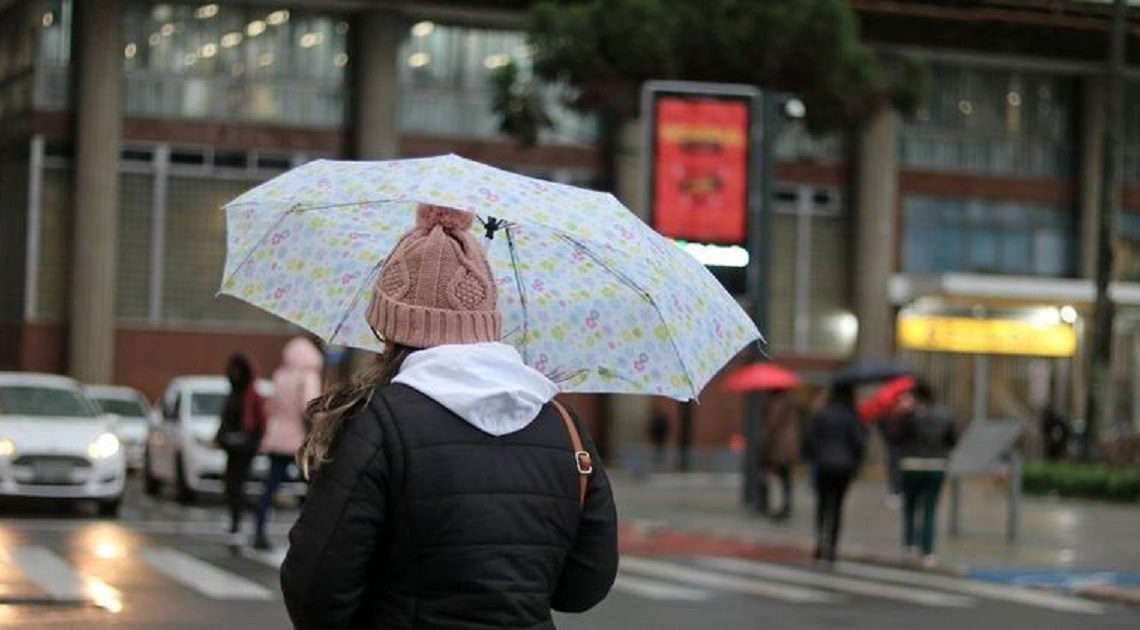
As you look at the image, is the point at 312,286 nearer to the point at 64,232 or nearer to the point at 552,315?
the point at 552,315

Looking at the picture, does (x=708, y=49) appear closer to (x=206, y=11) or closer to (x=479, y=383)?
(x=206, y=11)

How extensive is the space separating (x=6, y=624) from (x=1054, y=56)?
1621 inches

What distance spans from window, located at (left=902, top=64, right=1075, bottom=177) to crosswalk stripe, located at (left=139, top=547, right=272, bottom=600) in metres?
34.3

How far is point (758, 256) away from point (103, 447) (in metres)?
10.2

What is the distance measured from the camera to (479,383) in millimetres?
4461

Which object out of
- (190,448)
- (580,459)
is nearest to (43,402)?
(190,448)

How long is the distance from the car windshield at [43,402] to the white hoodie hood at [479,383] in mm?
21303

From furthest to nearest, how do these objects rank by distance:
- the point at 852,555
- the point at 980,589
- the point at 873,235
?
the point at 873,235, the point at 852,555, the point at 980,589

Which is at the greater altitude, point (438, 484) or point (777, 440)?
point (438, 484)

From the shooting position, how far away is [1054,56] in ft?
168

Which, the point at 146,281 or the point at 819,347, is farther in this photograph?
the point at 819,347

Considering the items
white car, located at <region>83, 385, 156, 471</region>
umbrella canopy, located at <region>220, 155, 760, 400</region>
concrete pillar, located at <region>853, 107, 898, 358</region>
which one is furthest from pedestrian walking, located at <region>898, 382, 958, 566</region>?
concrete pillar, located at <region>853, 107, 898, 358</region>

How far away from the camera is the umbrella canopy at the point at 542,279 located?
5777 mm

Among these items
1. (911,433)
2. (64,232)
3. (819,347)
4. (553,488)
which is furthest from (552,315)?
(819,347)
